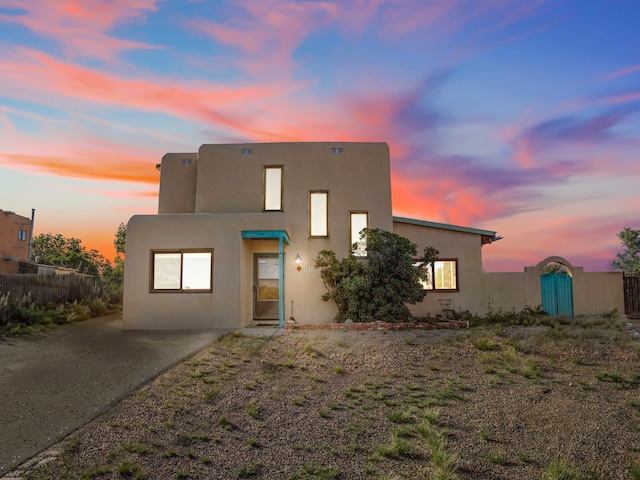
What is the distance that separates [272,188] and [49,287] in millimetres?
8227

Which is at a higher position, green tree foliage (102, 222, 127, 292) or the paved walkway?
green tree foliage (102, 222, 127, 292)

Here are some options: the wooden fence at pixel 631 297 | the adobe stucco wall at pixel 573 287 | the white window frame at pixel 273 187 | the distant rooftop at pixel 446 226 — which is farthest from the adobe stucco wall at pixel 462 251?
the wooden fence at pixel 631 297

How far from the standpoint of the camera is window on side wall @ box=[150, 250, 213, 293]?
11.5 meters

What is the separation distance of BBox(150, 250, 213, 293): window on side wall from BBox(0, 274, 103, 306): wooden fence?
167 inches

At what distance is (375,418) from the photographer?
501 cm

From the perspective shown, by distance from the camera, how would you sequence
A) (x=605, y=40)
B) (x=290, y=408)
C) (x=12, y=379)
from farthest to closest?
(x=605, y=40), (x=12, y=379), (x=290, y=408)

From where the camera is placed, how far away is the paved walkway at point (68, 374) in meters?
4.43

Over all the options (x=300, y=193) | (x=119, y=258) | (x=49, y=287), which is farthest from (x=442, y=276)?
(x=119, y=258)

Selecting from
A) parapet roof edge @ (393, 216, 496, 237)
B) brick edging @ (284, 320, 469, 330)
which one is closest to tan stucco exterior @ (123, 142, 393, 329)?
parapet roof edge @ (393, 216, 496, 237)

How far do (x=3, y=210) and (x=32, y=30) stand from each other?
2523cm

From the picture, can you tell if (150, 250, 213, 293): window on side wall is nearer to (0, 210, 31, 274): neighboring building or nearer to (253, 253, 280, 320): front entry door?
(253, 253, 280, 320): front entry door

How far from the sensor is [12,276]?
12.4m

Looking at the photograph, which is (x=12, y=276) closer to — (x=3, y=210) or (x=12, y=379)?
(x=12, y=379)

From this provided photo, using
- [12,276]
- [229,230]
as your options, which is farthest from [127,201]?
[229,230]
